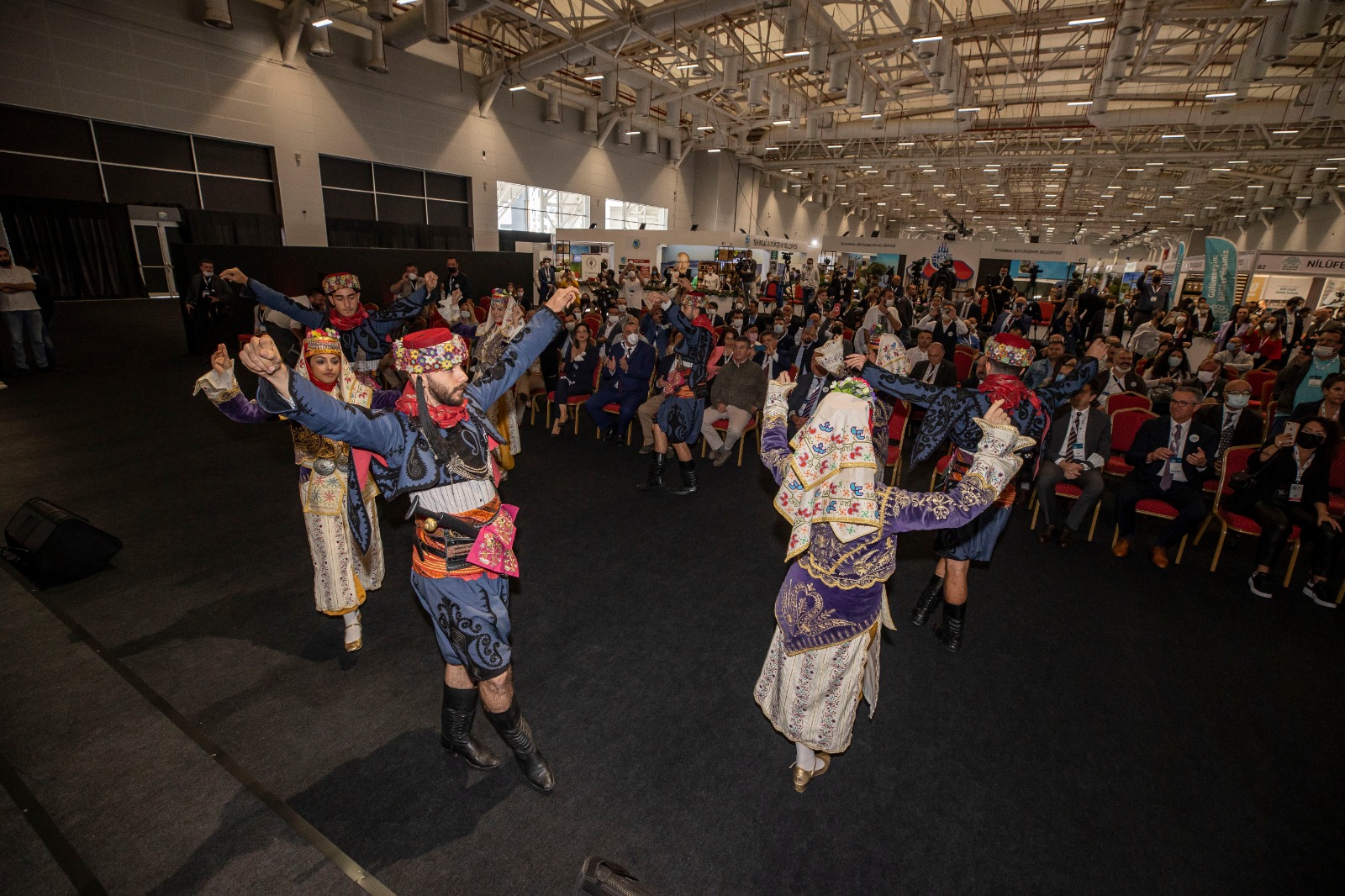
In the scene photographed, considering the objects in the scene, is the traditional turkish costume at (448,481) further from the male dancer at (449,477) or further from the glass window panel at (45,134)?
the glass window panel at (45,134)

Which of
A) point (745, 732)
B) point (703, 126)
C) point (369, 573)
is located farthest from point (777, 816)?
point (703, 126)

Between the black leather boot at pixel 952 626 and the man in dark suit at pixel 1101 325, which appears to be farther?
the man in dark suit at pixel 1101 325

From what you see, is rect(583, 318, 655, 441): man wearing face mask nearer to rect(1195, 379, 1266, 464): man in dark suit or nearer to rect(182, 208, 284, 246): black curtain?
rect(1195, 379, 1266, 464): man in dark suit

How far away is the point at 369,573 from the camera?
3.47 metres

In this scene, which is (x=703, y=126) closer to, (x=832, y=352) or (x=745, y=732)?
(x=832, y=352)

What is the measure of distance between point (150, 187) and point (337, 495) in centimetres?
1300

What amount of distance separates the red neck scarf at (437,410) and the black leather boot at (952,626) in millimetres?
2954

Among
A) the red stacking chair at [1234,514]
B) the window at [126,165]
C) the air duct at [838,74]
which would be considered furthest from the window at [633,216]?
the red stacking chair at [1234,514]

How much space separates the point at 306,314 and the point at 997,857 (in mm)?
4697

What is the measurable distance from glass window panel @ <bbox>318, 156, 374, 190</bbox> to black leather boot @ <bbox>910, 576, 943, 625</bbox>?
15755 millimetres

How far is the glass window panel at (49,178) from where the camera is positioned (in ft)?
32.2

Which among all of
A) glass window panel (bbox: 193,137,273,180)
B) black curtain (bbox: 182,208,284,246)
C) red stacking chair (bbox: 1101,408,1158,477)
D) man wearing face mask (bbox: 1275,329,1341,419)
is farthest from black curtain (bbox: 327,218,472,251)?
man wearing face mask (bbox: 1275,329,1341,419)

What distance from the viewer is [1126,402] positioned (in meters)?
5.61

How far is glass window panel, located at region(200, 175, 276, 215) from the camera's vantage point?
12.2m
